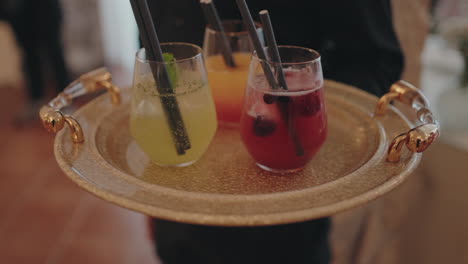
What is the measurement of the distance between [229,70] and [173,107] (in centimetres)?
16

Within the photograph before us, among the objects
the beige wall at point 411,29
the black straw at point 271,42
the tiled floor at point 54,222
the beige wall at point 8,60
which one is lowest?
the tiled floor at point 54,222

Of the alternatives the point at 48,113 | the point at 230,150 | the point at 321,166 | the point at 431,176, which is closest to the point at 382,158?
the point at 321,166

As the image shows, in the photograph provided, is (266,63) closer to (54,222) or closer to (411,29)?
(411,29)

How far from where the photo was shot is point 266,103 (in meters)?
0.50

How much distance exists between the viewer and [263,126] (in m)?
0.51

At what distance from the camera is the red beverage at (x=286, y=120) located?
49 centimetres

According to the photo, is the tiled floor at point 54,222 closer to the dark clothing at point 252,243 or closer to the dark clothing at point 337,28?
the dark clothing at point 252,243

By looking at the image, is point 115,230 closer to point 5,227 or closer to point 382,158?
point 5,227

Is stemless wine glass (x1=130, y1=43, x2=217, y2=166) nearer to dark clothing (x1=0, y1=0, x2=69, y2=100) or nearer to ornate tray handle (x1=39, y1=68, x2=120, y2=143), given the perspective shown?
ornate tray handle (x1=39, y1=68, x2=120, y2=143)

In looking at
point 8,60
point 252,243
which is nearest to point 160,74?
point 252,243

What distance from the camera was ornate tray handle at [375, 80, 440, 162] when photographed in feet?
1.55

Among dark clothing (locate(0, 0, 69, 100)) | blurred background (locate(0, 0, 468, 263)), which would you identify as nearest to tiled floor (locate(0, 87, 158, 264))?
blurred background (locate(0, 0, 468, 263))

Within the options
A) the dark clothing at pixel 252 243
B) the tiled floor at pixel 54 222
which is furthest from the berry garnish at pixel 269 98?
the tiled floor at pixel 54 222

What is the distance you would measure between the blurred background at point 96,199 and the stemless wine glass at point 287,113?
0.60m
